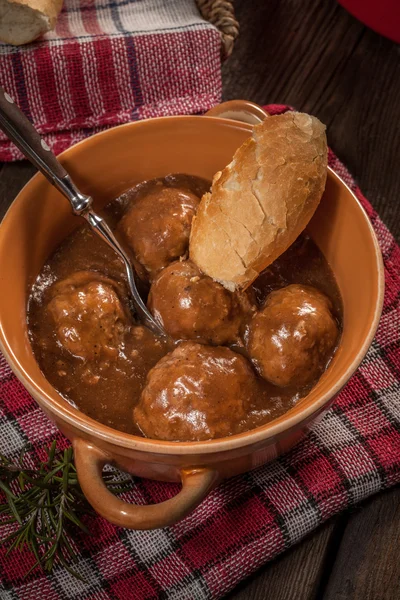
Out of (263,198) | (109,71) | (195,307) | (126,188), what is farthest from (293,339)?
(109,71)

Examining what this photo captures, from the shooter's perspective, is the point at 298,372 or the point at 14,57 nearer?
the point at 298,372

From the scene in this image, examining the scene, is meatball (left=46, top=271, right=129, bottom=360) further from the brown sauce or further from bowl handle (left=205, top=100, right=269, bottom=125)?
bowl handle (left=205, top=100, right=269, bottom=125)

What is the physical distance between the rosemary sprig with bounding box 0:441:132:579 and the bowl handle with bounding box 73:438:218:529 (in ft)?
0.99

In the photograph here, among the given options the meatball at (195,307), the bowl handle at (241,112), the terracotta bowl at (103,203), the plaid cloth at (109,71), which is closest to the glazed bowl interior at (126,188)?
the terracotta bowl at (103,203)

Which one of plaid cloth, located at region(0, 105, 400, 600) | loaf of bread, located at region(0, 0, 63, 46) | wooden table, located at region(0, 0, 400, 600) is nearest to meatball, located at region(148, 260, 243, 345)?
plaid cloth, located at region(0, 105, 400, 600)

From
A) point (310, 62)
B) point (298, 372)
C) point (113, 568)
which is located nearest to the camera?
point (298, 372)

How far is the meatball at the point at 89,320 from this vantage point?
2.04 metres

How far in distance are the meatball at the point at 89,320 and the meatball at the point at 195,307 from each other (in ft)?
0.40

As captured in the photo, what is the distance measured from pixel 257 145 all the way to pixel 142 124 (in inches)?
16.8

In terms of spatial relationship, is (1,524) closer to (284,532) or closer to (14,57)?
(284,532)

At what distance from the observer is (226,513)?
2.17 metres

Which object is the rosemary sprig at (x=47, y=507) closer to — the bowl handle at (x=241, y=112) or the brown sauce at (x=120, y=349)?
the brown sauce at (x=120, y=349)

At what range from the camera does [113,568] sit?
2.14 metres

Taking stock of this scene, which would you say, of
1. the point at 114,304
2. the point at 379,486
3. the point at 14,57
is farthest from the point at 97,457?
the point at 14,57
